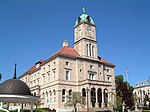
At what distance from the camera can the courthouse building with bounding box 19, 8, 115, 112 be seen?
53.8 meters

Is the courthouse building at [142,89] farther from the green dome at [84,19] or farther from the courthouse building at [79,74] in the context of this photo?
the green dome at [84,19]

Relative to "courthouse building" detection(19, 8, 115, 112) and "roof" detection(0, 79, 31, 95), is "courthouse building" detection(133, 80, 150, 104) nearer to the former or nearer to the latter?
"courthouse building" detection(19, 8, 115, 112)

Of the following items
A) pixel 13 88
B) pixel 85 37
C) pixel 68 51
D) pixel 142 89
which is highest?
pixel 85 37

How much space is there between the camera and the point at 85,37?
2365 inches

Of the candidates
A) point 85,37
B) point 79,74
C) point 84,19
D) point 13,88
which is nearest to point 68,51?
point 85,37

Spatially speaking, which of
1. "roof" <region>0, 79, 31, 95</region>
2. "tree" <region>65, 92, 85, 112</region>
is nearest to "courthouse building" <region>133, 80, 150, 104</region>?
"tree" <region>65, 92, 85, 112</region>

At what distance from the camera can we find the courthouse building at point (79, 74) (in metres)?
53.8

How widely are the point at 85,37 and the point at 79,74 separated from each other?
10.0 meters

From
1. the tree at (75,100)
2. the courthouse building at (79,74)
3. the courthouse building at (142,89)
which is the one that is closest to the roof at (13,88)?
the tree at (75,100)

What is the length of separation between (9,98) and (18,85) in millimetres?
1236

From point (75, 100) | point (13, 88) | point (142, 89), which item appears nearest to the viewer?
point (13, 88)

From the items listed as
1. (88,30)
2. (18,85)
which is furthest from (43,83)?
(18,85)

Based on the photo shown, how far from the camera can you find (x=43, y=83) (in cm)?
6244

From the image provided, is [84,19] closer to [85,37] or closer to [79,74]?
[85,37]
